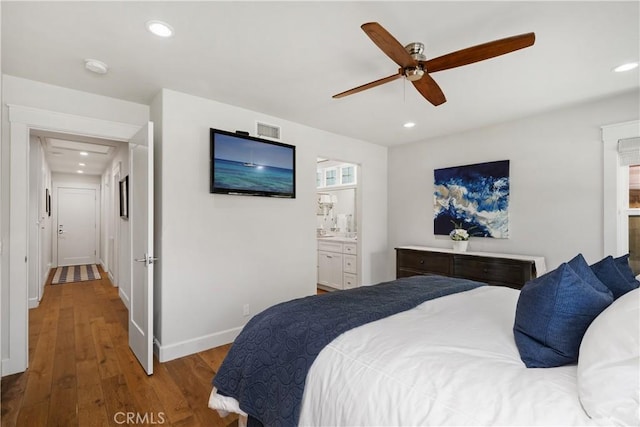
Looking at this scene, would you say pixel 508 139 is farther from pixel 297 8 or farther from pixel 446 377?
pixel 446 377

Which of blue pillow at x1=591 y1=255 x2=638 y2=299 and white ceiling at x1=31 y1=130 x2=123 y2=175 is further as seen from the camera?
white ceiling at x1=31 y1=130 x2=123 y2=175

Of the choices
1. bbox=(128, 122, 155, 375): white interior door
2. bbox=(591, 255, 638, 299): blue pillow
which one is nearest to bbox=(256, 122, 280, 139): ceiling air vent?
bbox=(128, 122, 155, 375): white interior door

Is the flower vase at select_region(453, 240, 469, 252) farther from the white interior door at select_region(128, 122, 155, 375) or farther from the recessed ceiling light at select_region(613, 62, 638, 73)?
the white interior door at select_region(128, 122, 155, 375)

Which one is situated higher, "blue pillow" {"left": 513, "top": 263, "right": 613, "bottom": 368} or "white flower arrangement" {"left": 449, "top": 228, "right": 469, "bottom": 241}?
"white flower arrangement" {"left": 449, "top": 228, "right": 469, "bottom": 241}

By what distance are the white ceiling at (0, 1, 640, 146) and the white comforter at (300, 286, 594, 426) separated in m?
1.70

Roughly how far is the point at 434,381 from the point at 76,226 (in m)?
9.40

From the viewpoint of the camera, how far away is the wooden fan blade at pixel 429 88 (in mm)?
1973

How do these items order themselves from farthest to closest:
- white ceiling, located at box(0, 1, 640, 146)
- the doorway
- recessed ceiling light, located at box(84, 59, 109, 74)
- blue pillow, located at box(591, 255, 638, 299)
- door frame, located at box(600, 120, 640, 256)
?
1. the doorway
2. door frame, located at box(600, 120, 640, 256)
3. recessed ceiling light, located at box(84, 59, 109, 74)
4. white ceiling, located at box(0, 1, 640, 146)
5. blue pillow, located at box(591, 255, 638, 299)

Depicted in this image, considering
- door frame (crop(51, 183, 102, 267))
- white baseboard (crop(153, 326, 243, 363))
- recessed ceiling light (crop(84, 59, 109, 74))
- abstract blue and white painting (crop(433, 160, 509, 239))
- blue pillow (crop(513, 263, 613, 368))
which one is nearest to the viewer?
blue pillow (crop(513, 263, 613, 368))

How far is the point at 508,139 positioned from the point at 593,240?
1376 mm

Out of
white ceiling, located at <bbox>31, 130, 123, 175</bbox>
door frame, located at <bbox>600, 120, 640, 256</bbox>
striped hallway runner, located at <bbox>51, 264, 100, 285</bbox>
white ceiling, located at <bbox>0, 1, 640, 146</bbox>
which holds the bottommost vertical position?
striped hallway runner, located at <bbox>51, 264, 100, 285</bbox>

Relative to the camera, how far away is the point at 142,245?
2.71 meters

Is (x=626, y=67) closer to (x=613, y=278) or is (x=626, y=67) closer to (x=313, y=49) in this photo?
(x=613, y=278)

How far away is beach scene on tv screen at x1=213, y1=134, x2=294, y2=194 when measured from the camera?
307 centimetres
